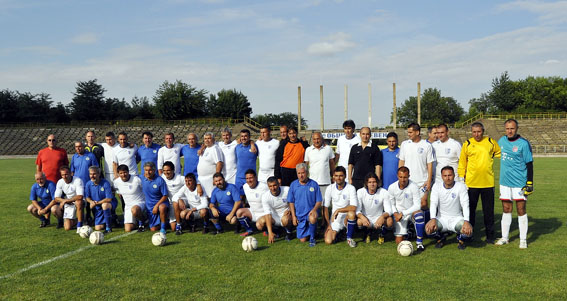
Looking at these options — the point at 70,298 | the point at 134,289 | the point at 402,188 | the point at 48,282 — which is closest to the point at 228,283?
the point at 134,289

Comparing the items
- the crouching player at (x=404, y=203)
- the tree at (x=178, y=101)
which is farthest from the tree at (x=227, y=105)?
the crouching player at (x=404, y=203)

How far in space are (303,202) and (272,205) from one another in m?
0.57

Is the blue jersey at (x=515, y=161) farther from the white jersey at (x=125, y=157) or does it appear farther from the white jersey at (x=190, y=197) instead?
the white jersey at (x=125, y=157)

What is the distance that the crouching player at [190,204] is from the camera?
7.07 meters

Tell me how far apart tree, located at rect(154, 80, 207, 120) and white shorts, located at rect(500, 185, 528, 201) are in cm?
5242

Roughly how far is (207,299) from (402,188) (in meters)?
3.57

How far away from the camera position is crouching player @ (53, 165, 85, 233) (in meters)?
7.48

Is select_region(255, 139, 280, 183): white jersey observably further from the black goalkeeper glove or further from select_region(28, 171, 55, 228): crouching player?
select_region(28, 171, 55, 228): crouching player

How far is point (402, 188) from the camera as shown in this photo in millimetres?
6273

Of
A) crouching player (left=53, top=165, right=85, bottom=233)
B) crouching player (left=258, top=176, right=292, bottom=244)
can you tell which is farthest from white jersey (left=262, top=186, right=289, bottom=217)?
crouching player (left=53, top=165, right=85, bottom=233)

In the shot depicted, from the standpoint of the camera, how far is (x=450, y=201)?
6.00 meters

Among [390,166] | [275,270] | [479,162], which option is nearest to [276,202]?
[275,270]

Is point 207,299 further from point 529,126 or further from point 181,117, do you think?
point 181,117

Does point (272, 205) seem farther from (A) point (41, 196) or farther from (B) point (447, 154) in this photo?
(A) point (41, 196)
